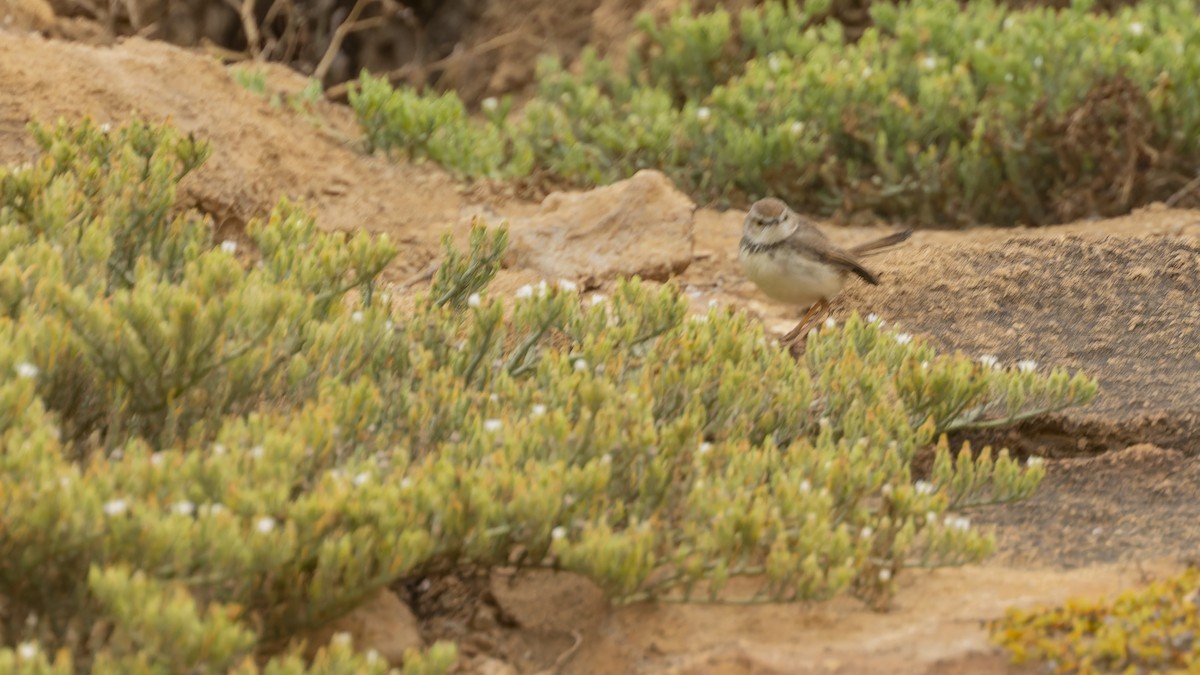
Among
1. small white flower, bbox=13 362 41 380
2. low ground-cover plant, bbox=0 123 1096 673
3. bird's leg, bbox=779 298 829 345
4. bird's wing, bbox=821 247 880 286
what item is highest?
small white flower, bbox=13 362 41 380

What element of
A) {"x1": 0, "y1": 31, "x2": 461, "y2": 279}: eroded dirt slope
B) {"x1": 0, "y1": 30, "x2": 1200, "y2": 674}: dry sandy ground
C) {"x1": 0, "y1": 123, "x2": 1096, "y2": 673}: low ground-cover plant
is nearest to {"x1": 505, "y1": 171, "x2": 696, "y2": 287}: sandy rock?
{"x1": 0, "y1": 30, "x2": 1200, "y2": 674}: dry sandy ground

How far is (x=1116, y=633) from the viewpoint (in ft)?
12.3

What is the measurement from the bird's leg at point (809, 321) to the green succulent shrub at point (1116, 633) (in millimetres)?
2646

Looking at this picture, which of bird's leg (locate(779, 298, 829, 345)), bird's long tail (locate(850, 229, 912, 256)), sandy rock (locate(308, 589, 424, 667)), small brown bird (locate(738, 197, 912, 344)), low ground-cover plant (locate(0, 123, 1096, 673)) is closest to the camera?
low ground-cover plant (locate(0, 123, 1096, 673))

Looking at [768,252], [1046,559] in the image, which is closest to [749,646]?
[1046,559]

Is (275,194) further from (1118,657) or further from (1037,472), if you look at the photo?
(1118,657)

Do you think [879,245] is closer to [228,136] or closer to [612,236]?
[612,236]

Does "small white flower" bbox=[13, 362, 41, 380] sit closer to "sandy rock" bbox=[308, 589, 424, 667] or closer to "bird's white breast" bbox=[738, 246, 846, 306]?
"sandy rock" bbox=[308, 589, 424, 667]

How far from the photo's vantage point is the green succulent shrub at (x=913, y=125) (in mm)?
8086

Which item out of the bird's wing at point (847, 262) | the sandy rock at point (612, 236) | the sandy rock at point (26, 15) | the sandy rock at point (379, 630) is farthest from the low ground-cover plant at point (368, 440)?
the sandy rock at point (26, 15)

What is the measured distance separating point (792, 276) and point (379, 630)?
10.4ft

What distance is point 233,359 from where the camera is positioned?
4.12 metres

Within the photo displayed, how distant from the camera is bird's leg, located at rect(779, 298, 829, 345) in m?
6.54

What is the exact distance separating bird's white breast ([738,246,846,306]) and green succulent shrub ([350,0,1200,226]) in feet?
Answer: 5.76
